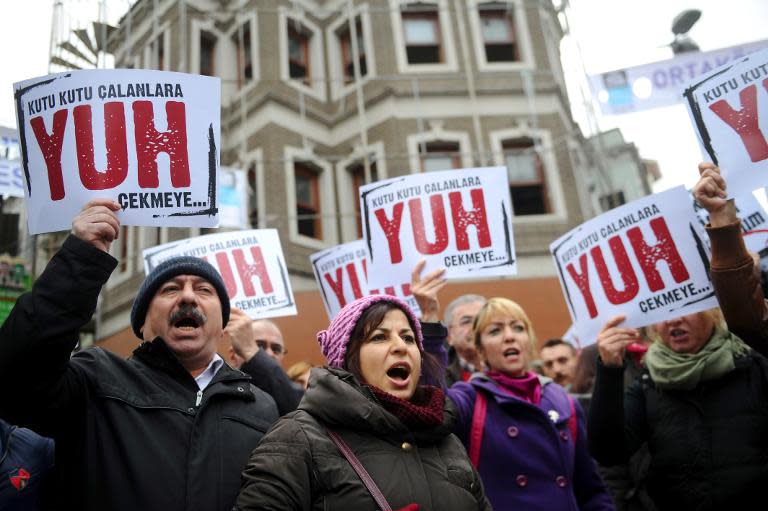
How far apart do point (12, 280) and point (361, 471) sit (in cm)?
1303

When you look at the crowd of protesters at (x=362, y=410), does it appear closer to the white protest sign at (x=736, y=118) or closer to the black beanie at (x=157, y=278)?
the black beanie at (x=157, y=278)

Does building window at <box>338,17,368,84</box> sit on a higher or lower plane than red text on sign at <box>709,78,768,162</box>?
higher

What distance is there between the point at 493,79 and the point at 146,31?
23.8ft

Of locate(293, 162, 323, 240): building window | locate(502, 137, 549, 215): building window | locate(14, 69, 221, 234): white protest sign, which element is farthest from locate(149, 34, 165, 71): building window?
locate(14, 69, 221, 234): white protest sign

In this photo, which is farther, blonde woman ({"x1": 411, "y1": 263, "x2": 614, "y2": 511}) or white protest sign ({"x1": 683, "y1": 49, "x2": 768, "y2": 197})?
white protest sign ({"x1": 683, "y1": 49, "x2": 768, "y2": 197})

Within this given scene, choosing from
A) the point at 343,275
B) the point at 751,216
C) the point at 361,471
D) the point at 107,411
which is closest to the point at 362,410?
the point at 361,471

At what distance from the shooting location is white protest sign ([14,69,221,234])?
2539mm

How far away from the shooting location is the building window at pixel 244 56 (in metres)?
12.6

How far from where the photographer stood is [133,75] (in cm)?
275

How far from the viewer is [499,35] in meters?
13.1

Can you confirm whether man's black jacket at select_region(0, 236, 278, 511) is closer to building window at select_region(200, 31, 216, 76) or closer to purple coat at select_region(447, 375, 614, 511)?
purple coat at select_region(447, 375, 614, 511)

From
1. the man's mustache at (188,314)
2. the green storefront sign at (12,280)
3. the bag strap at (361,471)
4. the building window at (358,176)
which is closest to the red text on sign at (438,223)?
the man's mustache at (188,314)

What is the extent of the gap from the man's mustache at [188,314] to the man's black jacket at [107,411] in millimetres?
178

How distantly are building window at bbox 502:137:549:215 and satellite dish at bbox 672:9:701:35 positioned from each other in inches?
143
